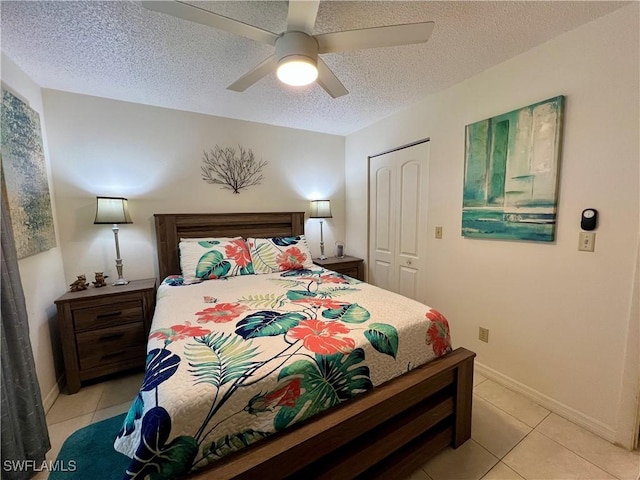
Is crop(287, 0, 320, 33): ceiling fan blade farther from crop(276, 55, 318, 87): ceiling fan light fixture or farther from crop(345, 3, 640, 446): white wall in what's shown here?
crop(345, 3, 640, 446): white wall

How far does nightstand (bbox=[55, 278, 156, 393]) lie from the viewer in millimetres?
1979

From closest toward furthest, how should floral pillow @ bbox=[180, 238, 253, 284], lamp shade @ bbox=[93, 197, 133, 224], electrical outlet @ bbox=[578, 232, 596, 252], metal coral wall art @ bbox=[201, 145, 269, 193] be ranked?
electrical outlet @ bbox=[578, 232, 596, 252]
lamp shade @ bbox=[93, 197, 133, 224]
floral pillow @ bbox=[180, 238, 253, 284]
metal coral wall art @ bbox=[201, 145, 269, 193]

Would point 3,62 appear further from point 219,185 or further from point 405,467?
point 405,467

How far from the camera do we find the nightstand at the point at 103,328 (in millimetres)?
1979

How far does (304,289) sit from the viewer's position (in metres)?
1.99

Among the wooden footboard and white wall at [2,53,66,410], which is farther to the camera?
white wall at [2,53,66,410]

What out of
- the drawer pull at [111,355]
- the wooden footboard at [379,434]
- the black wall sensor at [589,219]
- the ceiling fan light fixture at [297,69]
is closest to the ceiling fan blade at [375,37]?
the ceiling fan light fixture at [297,69]

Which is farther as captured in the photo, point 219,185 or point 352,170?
point 352,170

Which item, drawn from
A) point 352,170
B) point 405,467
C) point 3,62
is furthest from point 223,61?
point 405,467

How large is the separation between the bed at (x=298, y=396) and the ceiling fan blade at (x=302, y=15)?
4.81ft

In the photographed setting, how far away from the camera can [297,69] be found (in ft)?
4.51

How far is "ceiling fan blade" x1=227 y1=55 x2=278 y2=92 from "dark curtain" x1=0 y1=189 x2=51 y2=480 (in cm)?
136

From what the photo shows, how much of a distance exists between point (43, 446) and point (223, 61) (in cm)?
248

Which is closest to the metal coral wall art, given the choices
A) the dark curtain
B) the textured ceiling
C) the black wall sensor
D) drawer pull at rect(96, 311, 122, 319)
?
the textured ceiling
